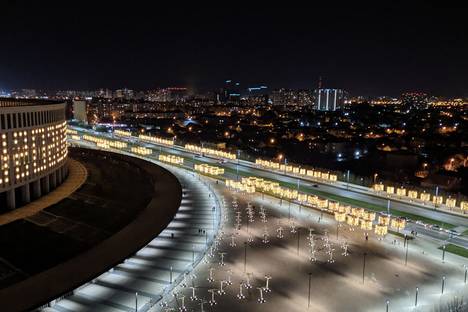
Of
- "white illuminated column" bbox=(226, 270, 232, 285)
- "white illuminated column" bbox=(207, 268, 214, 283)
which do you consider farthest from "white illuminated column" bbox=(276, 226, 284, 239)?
"white illuminated column" bbox=(207, 268, 214, 283)

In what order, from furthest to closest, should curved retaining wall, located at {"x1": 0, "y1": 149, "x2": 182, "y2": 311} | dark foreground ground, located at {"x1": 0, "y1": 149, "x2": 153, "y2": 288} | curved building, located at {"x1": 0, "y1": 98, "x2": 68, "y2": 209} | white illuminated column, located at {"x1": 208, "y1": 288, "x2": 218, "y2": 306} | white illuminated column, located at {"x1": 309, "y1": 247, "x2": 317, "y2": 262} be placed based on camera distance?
curved building, located at {"x1": 0, "y1": 98, "x2": 68, "y2": 209} < white illuminated column, located at {"x1": 309, "y1": 247, "x2": 317, "y2": 262} < dark foreground ground, located at {"x1": 0, "y1": 149, "x2": 153, "y2": 288} < white illuminated column, located at {"x1": 208, "y1": 288, "x2": 218, "y2": 306} < curved retaining wall, located at {"x1": 0, "y1": 149, "x2": 182, "y2": 311}

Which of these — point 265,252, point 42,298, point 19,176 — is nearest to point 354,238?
point 265,252

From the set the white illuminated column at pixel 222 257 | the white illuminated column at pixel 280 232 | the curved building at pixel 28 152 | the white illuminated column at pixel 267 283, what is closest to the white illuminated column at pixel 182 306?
the white illuminated column at pixel 267 283

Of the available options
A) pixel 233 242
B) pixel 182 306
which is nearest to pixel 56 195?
pixel 233 242

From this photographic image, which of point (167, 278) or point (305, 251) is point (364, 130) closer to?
point (305, 251)

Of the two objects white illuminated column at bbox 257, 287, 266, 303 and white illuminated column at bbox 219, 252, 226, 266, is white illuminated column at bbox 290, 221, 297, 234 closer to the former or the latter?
white illuminated column at bbox 219, 252, 226, 266

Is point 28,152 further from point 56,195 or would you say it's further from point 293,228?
point 293,228

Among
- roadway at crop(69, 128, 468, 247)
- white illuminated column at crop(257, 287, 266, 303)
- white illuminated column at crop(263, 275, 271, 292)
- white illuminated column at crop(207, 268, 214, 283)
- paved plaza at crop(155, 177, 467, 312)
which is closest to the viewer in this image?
paved plaza at crop(155, 177, 467, 312)

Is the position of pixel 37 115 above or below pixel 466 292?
above
